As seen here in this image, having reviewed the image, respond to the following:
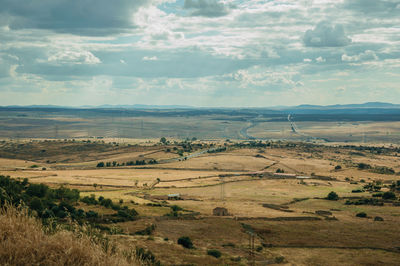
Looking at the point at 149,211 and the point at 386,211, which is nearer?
the point at 149,211

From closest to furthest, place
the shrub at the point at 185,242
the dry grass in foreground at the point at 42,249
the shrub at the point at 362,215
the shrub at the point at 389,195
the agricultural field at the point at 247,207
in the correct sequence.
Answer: the dry grass in foreground at the point at 42,249
the shrub at the point at 185,242
the agricultural field at the point at 247,207
the shrub at the point at 362,215
the shrub at the point at 389,195

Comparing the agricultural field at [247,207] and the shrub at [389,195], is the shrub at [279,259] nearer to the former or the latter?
the agricultural field at [247,207]

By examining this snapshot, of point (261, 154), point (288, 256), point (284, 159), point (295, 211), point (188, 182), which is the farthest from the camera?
point (261, 154)

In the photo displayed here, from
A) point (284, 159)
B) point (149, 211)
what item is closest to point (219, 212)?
point (149, 211)

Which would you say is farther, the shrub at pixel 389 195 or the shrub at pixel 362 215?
the shrub at pixel 389 195

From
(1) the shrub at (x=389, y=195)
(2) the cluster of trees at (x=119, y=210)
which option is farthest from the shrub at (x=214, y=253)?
(1) the shrub at (x=389, y=195)

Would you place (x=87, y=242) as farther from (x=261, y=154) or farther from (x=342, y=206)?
(x=261, y=154)

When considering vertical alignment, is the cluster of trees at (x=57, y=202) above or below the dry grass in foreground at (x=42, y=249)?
below
